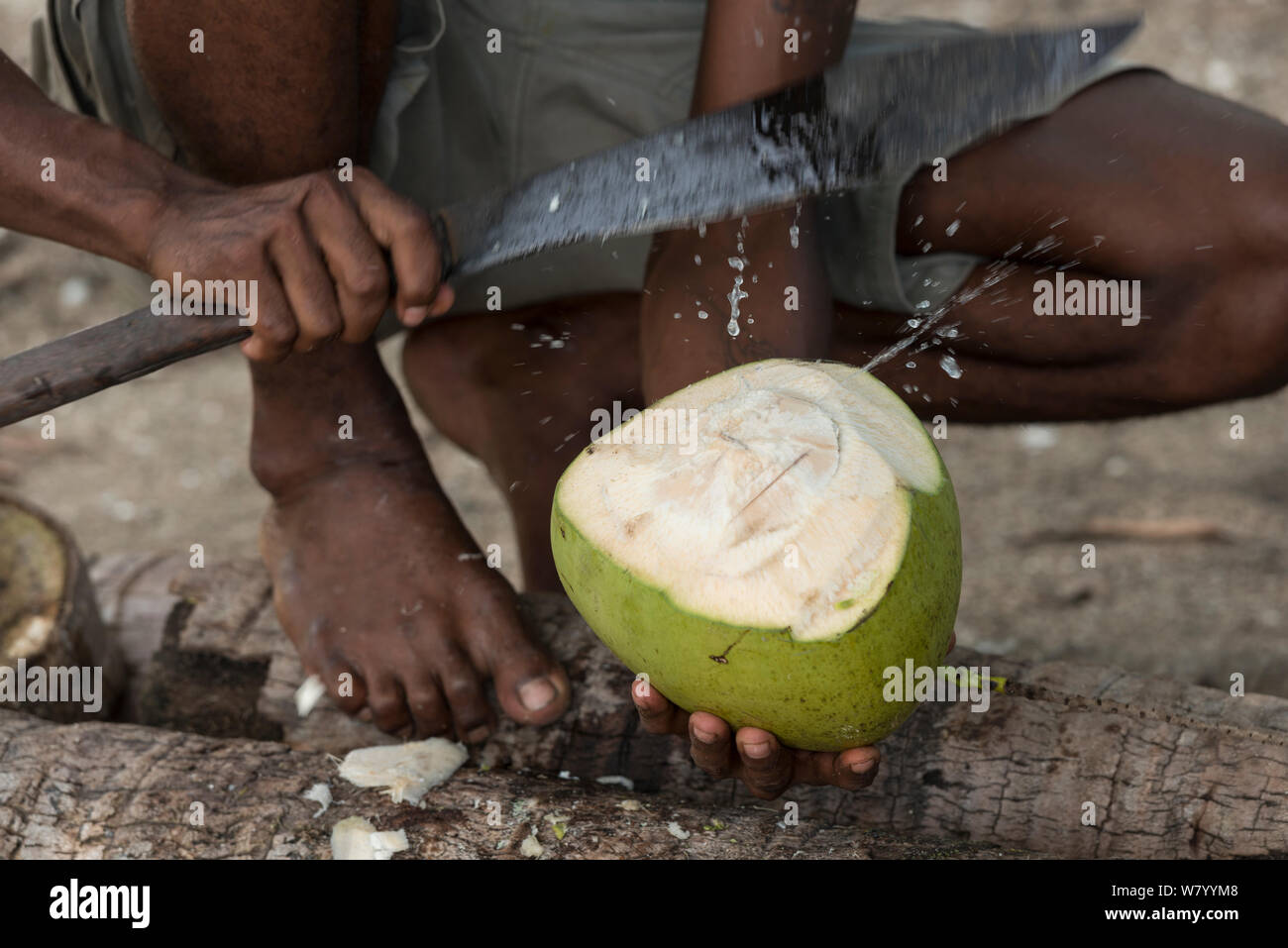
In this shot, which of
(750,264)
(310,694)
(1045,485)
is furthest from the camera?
(1045,485)

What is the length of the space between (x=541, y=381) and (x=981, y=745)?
1.06 metres

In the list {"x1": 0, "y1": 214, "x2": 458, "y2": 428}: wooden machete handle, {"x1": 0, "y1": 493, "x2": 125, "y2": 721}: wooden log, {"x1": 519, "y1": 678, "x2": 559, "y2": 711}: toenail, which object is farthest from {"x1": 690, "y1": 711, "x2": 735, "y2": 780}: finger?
{"x1": 0, "y1": 493, "x2": 125, "y2": 721}: wooden log

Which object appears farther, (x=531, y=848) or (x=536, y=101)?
(x=536, y=101)

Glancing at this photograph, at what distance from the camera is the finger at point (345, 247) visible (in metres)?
1.45

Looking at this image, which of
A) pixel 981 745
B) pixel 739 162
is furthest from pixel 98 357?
pixel 981 745

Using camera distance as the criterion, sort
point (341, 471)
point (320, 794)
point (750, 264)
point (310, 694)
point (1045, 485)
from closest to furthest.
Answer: point (320, 794), point (750, 264), point (310, 694), point (341, 471), point (1045, 485)

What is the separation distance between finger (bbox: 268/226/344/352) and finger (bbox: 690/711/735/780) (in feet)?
2.04

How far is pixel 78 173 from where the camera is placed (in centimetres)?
152

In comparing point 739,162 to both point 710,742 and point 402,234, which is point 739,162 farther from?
point 710,742

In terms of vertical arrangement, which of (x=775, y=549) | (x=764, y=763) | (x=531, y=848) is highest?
(x=775, y=549)

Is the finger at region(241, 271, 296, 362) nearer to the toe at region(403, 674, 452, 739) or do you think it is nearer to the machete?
the machete

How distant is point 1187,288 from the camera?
5.79 feet

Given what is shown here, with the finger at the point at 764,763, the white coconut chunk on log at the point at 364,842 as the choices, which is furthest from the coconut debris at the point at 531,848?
the finger at the point at 764,763

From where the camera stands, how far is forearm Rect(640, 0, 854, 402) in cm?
166
